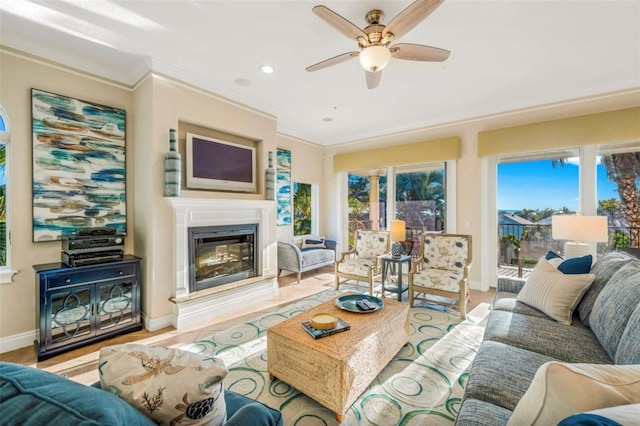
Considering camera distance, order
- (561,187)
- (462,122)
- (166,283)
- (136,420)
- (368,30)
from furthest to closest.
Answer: (462,122)
(561,187)
(166,283)
(368,30)
(136,420)

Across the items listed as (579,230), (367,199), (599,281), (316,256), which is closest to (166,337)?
(316,256)

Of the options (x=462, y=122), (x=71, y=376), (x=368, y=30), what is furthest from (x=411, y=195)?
(x=71, y=376)

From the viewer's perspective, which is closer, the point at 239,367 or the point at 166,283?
the point at 239,367

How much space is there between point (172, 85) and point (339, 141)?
352 centimetres

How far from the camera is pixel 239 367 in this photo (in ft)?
7.28

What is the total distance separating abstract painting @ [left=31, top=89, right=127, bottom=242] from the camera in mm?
2602

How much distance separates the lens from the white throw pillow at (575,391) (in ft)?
2.39

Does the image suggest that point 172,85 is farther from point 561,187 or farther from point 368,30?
point 561,187

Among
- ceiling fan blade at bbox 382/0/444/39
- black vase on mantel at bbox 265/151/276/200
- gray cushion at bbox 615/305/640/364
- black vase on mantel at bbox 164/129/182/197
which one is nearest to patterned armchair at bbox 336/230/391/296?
black vase on mantel at bbox 265/151/276/200

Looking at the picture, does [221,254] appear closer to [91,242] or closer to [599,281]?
[91,242]

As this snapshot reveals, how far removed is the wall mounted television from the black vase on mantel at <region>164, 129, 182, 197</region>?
0.90ft

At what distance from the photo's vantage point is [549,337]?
1729 mm

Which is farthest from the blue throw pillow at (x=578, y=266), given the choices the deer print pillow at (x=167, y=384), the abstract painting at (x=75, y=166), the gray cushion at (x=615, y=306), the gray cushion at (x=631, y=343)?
the abstract painting at (x=75, y=166)

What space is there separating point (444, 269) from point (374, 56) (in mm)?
2858
